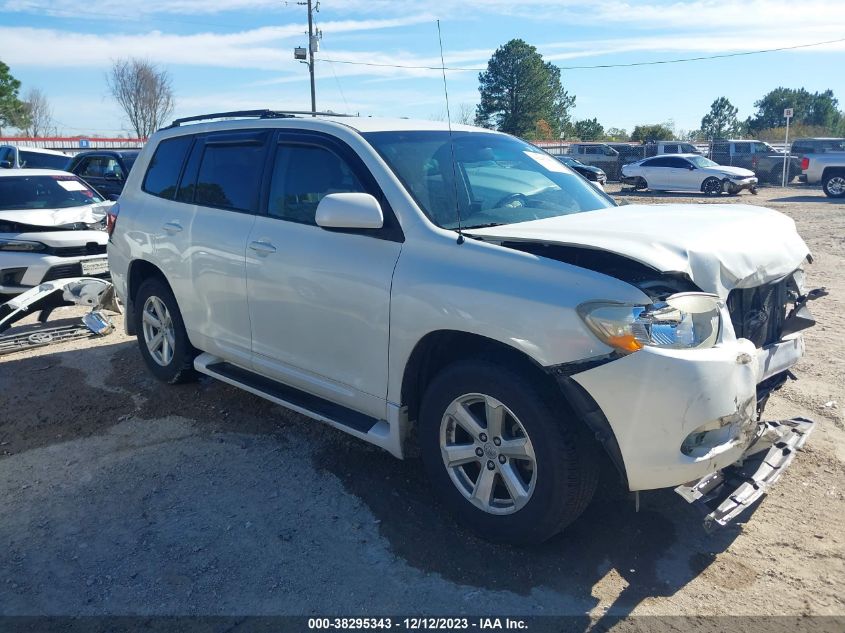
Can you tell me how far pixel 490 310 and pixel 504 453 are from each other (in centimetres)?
65

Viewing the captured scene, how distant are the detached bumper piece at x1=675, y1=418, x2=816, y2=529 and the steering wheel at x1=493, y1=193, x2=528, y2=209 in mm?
1739

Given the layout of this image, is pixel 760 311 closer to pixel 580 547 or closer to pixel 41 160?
pixel 580 547

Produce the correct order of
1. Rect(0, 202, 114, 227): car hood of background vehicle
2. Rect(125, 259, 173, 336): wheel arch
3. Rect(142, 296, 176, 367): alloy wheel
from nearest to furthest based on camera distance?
Rect(142, 296, 176, 367): alloy wheel → Rect(125, 259, 173, 336): wheel arch → Rect(0, 202, 114, 227): car hood of background vehicle

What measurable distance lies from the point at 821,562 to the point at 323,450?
275 cm

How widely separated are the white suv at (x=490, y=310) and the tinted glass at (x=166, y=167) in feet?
1.11

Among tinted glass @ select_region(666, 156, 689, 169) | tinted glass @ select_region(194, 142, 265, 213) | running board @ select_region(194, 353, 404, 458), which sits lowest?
running board @ select_region(194, 353, 404, 458)

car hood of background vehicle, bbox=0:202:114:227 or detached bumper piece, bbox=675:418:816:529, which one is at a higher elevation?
car hood of background vehicle, bbox=0:202:114:227

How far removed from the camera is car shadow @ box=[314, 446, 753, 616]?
314 centimetres

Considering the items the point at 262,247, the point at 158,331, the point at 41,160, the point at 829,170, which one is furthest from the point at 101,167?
the point at 829,170

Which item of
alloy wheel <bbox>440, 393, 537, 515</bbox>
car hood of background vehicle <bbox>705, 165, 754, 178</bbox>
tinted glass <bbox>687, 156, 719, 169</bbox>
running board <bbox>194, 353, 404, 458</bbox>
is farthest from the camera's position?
tinted glass <bbox>687, 156, 719, 169</bbox>

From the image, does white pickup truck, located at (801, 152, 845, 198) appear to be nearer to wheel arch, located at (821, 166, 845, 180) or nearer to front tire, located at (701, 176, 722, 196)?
wheel arch, located at (821, 166, 845, 180)

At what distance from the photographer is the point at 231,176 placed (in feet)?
15.7

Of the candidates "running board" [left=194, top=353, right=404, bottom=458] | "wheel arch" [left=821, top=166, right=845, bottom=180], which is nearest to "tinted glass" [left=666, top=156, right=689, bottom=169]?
"wheel arch" [left=821, top=166, right=845, bottom=180]

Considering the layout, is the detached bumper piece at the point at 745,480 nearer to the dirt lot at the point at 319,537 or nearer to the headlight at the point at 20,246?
the dirt lot at the point at 319,537
